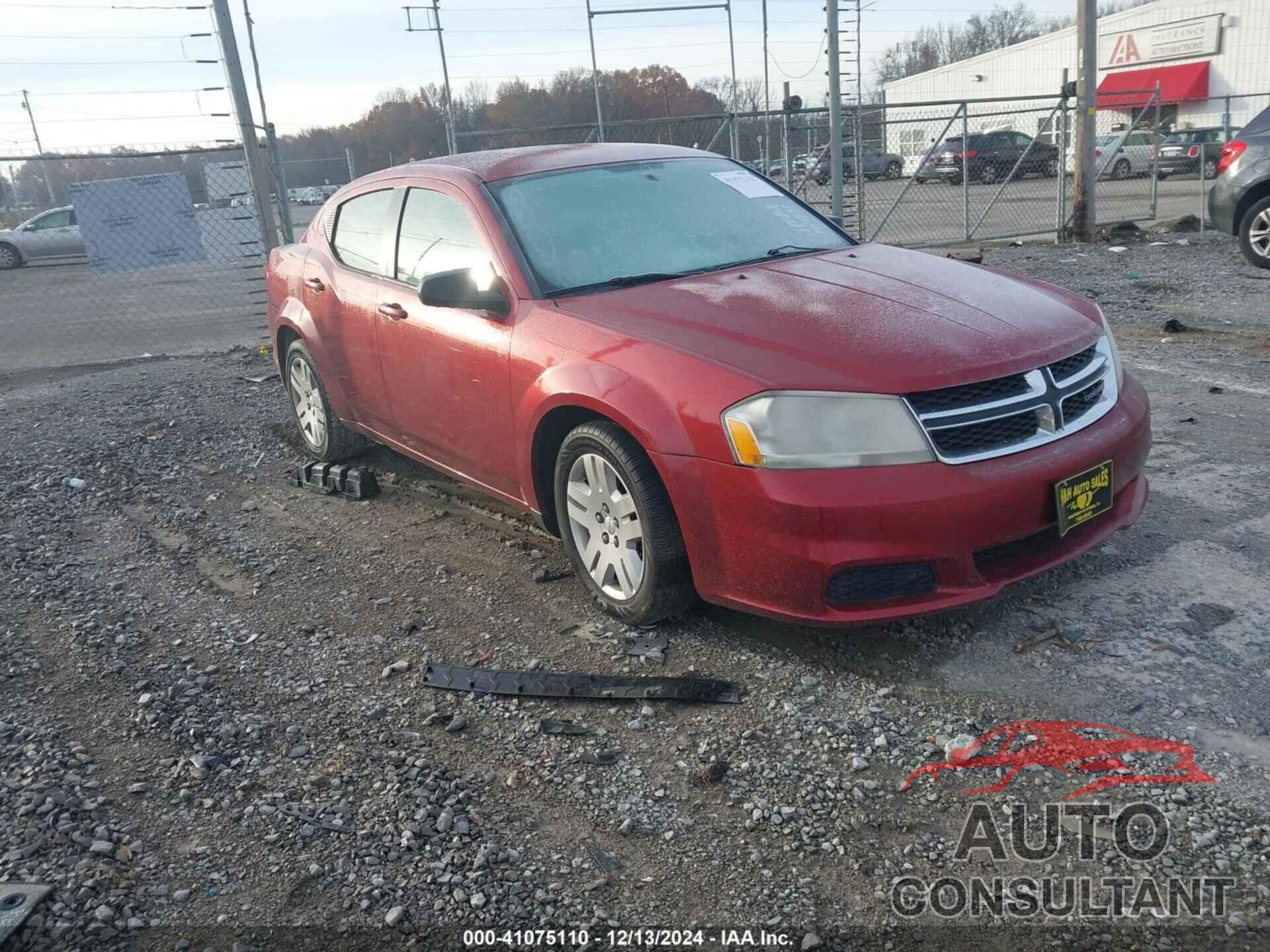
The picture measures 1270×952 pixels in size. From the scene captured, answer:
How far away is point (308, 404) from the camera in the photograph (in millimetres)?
6230

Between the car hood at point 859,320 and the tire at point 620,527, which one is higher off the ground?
the car hood at point 859,320

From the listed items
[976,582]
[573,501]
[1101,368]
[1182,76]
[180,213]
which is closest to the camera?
[976,582]

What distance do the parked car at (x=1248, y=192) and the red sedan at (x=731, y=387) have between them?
25.8 ft

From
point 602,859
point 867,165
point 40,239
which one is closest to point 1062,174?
point 867,165

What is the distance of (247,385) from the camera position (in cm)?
873

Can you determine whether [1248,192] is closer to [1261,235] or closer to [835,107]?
[1261,235]

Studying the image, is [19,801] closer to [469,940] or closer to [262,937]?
[262,937]

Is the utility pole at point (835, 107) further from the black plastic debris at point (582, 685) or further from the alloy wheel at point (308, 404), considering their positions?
the black plastic debris at point (582, 685)

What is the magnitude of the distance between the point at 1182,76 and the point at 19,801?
4500 centimetres

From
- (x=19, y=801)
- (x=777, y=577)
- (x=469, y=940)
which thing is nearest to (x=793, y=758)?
(x=777, y=577)

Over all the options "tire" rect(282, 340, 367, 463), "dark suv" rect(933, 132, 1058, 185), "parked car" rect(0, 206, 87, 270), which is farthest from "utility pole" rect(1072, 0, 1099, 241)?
"parked car" rect(0, 206, 87, 270)

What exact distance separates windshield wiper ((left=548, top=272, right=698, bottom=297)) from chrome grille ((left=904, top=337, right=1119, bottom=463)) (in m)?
1.36

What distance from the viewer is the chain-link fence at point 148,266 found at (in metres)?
10.5

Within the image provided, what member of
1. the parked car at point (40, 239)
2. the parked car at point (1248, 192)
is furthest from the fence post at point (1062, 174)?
the parked car at point (40, 239)
